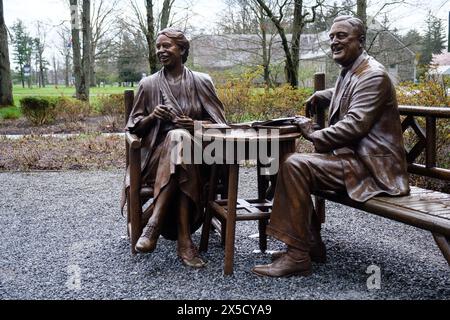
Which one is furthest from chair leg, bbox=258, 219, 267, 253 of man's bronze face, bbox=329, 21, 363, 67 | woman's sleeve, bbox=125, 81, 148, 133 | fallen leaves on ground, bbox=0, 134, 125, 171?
fallen leaves on ground, bbox=0, 134, 125, 171

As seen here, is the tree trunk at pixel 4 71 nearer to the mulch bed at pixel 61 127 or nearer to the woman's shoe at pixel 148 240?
the mulch bed at pixel 61 127

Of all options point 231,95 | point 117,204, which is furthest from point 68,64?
point 117,204

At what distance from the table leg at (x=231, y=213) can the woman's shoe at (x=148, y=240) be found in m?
0.55

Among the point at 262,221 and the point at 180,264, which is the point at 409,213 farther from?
the point at 180,264

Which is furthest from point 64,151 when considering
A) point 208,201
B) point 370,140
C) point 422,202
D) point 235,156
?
point 422,202

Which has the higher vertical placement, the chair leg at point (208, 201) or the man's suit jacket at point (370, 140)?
the man's suit jacket at point (370, 140)

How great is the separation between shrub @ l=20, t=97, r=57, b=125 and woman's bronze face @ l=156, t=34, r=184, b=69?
11.0 meters

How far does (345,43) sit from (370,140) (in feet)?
2.36

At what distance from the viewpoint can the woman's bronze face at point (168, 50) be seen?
14.2ft

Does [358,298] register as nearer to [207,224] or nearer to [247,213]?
[247,213]

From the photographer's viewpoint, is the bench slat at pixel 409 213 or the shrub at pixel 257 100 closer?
the bench slat at pixel 409 213

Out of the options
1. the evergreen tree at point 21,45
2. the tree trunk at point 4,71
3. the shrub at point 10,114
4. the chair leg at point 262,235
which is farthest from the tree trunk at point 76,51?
the evergreen tree at point 21,45

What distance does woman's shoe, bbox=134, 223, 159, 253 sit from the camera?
3.88 metres

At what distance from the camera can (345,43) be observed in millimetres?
3814
